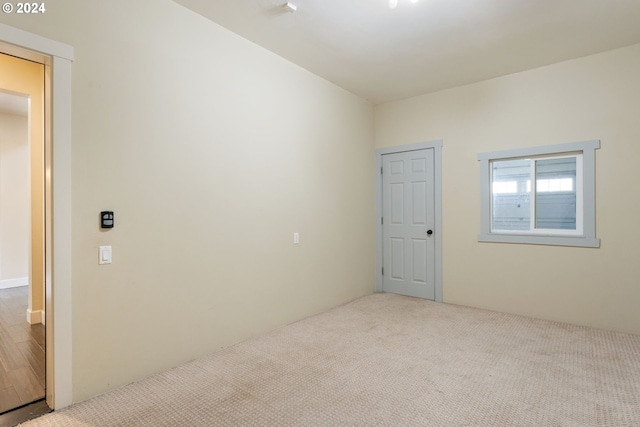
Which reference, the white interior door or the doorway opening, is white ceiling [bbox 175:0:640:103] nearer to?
the white interior door

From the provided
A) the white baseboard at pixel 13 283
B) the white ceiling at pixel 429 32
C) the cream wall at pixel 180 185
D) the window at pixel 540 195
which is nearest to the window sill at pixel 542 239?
the window at pixel 540 195

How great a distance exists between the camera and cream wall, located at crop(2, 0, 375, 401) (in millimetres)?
2182

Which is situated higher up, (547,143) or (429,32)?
(429,32)

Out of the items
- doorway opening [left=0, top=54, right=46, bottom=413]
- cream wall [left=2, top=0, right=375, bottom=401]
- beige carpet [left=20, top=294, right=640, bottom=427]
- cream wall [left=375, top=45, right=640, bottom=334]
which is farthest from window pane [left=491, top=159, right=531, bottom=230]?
doorway opening [left=0, top=54, right=46, bottom=413]

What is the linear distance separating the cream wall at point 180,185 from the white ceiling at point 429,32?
326 millimetres

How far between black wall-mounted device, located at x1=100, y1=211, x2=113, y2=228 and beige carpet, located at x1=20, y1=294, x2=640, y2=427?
1.14m

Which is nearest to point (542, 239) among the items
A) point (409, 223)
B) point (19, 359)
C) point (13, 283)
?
point (409, 223)

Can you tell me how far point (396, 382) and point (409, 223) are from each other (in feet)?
9.00

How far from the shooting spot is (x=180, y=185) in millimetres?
2676

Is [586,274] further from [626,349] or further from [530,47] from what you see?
[530,47]

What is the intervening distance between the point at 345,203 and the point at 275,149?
1.41 m

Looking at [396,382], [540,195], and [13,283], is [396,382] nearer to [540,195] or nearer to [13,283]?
[540,195]

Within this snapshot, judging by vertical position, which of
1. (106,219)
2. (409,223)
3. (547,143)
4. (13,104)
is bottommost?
(409,223)

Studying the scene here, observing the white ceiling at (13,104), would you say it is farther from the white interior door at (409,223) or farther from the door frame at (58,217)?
the white interior door at (409,223)
